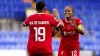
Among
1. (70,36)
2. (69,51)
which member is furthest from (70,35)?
(69,51)

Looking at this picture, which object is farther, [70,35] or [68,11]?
[70,35]

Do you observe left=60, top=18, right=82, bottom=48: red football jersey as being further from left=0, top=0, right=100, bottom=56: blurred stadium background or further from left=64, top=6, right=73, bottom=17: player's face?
left=0, top=0, right=100, bottom=56: blurred stadium background

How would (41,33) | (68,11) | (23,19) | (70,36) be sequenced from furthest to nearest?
(23,19), (70,36), (68,11), (41,33)

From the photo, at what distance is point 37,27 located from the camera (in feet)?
20.4

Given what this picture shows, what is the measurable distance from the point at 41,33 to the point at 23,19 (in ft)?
Answer: 30.1

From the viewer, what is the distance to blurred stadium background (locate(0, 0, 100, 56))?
1373 cm

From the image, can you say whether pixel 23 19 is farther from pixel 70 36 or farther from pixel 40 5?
pixel 40 5

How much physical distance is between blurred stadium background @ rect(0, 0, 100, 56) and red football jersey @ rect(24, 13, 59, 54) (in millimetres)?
7029

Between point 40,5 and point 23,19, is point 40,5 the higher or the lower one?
the lower one

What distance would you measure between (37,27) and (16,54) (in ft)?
16.2

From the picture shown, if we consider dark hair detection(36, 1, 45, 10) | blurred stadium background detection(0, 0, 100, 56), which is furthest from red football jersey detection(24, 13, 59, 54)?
blurred stadium background detection(0, 0, 100, 56)

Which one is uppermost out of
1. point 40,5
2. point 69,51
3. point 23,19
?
point 23,19

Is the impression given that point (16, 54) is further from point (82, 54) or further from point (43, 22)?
point (43, 22)

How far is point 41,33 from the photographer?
618cm
